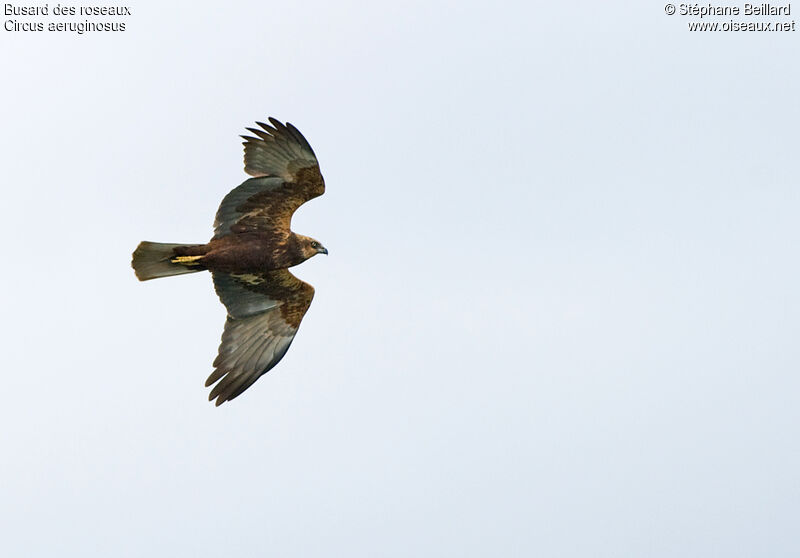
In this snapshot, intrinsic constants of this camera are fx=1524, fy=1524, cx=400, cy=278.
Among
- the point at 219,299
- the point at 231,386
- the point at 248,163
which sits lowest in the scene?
the point at 231,386

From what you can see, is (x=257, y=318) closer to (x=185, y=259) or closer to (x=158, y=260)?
(x=185, y=259)

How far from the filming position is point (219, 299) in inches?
899

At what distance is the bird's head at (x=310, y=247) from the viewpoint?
73.0 ft

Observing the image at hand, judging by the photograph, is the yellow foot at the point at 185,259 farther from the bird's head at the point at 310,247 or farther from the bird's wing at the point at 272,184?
the bird's head at the point at 310,247

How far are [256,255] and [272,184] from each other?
1.05 meters

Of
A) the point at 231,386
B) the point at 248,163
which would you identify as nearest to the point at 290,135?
the point at 248,163

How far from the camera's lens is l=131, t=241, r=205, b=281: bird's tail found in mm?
21719

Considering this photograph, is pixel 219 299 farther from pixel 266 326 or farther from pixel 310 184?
pixel 310 184

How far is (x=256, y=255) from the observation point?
21.9 metres

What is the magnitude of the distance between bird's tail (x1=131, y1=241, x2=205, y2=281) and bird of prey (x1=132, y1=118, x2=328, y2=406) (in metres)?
0.01

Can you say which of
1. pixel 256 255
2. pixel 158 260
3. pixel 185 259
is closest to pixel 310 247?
pixel 256 255

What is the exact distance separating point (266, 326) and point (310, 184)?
236 cm

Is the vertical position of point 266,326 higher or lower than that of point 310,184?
lower

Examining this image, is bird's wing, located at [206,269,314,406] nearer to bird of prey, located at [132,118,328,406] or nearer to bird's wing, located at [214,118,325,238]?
bird of prey, located at [132,118,328,406]
